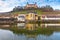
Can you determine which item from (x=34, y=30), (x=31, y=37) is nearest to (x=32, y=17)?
(x=34, y=30)

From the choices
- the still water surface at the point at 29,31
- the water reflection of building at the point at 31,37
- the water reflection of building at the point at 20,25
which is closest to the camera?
the water reflection of building at the point at 31,37

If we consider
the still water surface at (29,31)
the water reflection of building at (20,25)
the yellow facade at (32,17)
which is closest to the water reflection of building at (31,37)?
the still water surface at (29,31)

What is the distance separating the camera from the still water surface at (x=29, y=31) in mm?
4211

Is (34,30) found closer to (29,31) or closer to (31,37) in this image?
(29,31)

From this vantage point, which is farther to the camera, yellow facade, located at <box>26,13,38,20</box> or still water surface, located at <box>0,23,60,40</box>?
yellow facade, located at <box>26,13,38,20</box>

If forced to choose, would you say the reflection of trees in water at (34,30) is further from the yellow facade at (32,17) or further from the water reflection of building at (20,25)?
the yellow facade at (32,17)

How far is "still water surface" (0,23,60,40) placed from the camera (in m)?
4.21

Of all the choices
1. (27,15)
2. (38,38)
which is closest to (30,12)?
(27,15)

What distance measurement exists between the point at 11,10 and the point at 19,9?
0.20 metres

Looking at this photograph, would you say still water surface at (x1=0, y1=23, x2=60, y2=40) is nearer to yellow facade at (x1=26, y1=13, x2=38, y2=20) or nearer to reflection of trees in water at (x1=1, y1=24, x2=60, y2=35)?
reflection of trees in water at (x1=1, y1=24, x2=60, y2=35)

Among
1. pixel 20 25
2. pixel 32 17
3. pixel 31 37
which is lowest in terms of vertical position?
pixel 31 37

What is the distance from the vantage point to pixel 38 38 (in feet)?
13.5

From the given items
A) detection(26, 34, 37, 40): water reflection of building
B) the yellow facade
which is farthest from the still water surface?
the yellow facade

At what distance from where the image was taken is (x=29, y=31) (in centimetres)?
434
